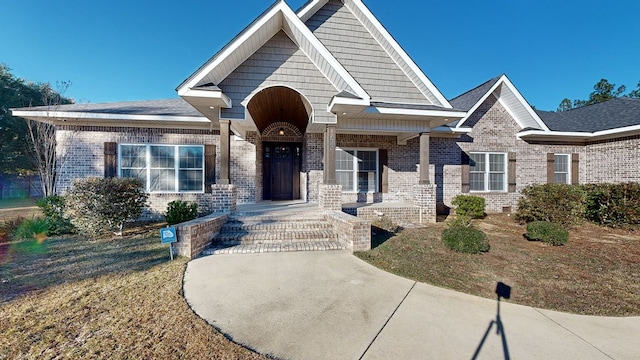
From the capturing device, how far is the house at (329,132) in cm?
669

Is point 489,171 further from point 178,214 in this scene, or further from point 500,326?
point 178,214

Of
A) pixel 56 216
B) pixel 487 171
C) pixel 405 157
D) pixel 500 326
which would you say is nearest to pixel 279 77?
pixel 405 157

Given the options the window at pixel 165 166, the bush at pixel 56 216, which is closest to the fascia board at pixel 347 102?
the window at pixel 165 166

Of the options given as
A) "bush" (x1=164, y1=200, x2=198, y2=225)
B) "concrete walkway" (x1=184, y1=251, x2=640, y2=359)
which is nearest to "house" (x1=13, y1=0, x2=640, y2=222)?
"bush" (x1=164, y1=200, x2=198, y2=225)

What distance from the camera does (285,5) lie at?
6.23m

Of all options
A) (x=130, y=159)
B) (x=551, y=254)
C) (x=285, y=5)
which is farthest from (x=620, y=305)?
(x=130, y=159)

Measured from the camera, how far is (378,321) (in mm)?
2764

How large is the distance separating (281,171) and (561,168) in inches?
491

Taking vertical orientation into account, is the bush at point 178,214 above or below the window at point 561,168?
below

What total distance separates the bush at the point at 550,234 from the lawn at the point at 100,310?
23.1ft

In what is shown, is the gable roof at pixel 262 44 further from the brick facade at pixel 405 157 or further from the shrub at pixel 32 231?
the shrub at pixel 32 231

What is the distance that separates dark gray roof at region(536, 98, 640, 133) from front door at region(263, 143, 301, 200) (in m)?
11.2

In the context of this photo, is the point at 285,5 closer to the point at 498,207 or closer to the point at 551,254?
the point at 551,254

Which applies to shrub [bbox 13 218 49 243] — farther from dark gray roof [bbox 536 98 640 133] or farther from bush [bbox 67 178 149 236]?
dark gray roof [bbox 536 98 640 133]
